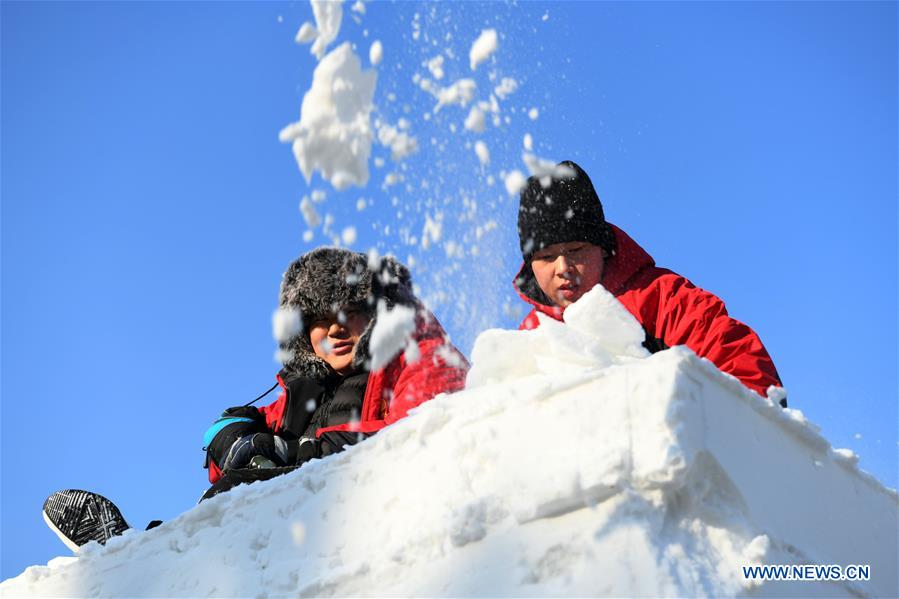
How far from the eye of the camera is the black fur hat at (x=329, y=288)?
4578mm

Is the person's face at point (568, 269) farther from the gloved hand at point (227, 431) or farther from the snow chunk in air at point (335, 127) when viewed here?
the gloved hand at point (227, 431)

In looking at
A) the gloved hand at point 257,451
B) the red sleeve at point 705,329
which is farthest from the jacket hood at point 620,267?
the gloved hand at point 257,451

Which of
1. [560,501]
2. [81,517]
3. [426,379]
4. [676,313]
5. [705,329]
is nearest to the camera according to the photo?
[560,501]

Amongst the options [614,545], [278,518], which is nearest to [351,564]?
[278,518]

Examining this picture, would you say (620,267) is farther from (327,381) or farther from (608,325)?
(608,325)

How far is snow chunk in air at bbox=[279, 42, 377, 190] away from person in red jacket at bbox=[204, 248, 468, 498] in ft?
3.06

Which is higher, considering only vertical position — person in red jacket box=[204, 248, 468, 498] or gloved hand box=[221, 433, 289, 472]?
person in red jacket box=[204, 248, 468, 498]

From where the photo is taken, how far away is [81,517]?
13.7 ft

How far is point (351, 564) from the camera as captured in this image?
221 cm

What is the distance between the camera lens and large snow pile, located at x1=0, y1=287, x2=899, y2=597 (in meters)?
1.88

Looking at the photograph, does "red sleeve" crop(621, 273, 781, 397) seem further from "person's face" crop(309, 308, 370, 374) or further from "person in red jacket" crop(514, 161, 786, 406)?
"person's face" crop(309, 308, 370, 374)

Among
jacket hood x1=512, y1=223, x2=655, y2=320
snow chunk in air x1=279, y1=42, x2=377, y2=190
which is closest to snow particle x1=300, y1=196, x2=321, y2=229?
snow chunk in air x1=279, y1=42, x2=377, y2=190

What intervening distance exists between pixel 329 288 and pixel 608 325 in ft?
7.71

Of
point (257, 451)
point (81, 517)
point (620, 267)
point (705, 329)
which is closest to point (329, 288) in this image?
point (257, 451)
